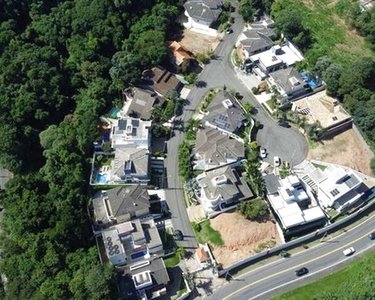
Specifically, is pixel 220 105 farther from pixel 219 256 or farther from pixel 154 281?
pixel 154 281

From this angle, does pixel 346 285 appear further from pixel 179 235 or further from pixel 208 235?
pixel 179 235

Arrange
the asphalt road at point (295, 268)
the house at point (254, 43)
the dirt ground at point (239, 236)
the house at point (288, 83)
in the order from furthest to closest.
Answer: the house at point (254, 43) → the house at point (288, 83) → the dirt ground at point (239, 236) → the asphalt road at point (295, 268)

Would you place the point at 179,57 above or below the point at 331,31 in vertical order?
above

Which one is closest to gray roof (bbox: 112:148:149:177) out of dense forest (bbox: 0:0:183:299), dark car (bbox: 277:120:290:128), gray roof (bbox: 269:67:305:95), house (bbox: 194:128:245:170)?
dense forest (bbox: 0:0:183:299)

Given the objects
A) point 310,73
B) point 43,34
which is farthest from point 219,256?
point 43,34

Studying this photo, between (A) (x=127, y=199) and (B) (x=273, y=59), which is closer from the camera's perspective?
(A) (x=127, y=199)

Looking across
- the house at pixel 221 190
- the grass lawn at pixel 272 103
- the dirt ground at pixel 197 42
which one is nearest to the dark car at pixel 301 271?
the house at pixel 221 190

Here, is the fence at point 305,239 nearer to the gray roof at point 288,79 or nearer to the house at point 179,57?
the gray roof at point 288,79

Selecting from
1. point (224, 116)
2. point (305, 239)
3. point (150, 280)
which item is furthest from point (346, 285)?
point (224, 116)
